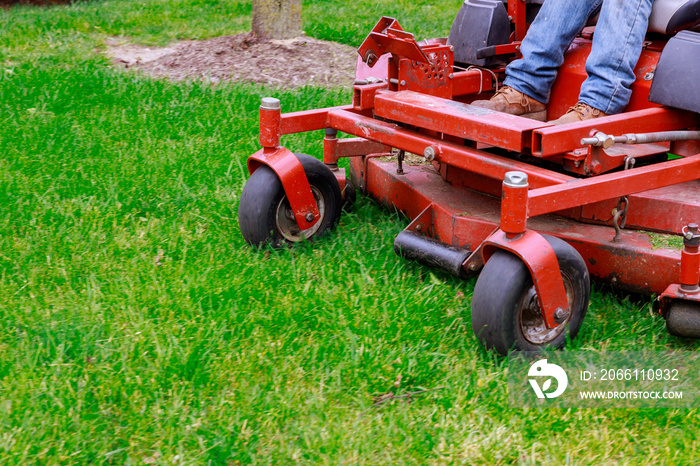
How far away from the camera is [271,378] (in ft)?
7.07

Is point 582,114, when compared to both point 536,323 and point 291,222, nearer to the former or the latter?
point 536,323

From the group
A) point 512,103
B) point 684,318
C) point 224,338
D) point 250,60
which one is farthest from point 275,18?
point 684,318

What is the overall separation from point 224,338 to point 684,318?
1.30 m

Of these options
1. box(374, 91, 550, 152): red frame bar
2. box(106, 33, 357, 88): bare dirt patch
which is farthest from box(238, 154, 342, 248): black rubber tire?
box(106, 33, 357, 88): bare dirt patch

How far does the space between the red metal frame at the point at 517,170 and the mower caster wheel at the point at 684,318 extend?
0.15 feet

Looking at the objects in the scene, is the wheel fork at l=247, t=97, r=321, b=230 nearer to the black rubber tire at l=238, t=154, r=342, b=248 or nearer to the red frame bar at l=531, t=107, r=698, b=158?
the black rubber tire at l=238, t=154, r=342, b=248

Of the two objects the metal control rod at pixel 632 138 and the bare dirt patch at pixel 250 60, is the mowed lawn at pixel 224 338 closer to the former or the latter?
the metal control rod at pixel 632 138

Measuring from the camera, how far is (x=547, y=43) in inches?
118

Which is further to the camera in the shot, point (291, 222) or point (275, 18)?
point (275, 18)

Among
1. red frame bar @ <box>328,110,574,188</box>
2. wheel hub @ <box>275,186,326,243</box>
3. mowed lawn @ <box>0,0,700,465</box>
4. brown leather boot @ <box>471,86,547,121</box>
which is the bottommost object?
mowed lawn @ <box>0,0,700,465</box>

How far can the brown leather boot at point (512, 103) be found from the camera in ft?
Result: 10.0

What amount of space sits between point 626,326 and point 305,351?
98cm

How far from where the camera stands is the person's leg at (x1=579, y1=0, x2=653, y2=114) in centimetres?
273

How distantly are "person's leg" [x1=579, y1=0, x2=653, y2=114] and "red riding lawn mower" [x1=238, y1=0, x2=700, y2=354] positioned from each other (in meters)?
0.10
